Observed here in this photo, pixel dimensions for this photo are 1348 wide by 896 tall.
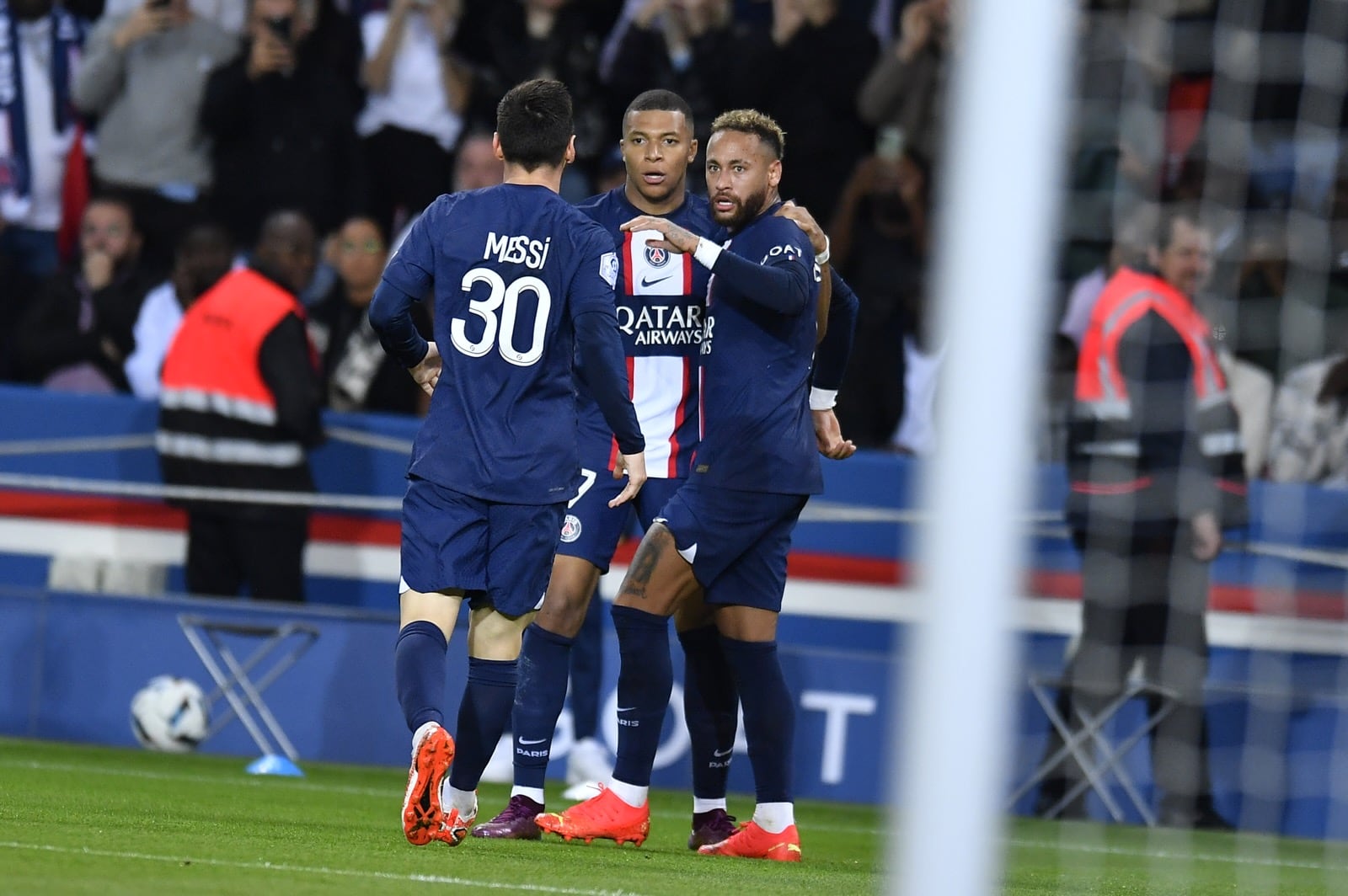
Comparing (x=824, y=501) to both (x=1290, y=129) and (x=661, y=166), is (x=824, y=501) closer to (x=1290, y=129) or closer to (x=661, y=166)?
(x=1290, y=129)

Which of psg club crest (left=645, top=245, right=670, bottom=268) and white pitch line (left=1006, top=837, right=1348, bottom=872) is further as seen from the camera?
white pitch line (left=1006, top=837, right=1348, bottom=872)

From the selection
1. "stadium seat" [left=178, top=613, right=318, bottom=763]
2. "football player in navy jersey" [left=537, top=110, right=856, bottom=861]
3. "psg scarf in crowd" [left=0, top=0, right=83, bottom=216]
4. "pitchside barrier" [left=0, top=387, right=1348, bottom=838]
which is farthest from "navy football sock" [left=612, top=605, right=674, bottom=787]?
"psg scarf in crowd" [left=0, top=0, right=83, bottom=216]

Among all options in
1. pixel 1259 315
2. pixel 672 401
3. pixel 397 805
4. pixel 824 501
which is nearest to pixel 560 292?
pixel 672 401

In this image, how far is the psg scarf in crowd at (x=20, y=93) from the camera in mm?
11406

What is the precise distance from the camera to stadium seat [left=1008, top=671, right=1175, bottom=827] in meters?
8.79

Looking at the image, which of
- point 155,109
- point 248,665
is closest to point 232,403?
point 248,665

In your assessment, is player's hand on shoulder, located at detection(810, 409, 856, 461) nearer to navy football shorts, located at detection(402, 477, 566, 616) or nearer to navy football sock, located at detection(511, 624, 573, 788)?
navy football sock, located at detection(511, 624, 573, 788)

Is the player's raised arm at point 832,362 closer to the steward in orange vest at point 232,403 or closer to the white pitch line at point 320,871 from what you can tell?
the white pitch line at point 320,871

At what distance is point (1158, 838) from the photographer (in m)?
8.21

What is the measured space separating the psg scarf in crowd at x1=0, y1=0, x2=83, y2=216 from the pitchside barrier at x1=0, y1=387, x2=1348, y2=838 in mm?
1807

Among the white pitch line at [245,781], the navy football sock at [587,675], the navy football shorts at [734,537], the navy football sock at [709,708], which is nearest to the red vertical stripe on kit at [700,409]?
the navy football shorts at [734,537]

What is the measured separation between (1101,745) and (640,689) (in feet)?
11.0

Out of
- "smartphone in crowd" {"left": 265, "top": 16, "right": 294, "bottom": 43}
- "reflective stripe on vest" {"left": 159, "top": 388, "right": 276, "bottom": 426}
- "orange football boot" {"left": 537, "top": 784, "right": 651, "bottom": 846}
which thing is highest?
"smartphone in crowd" {"left": 265, "top": 16, "right": 294, "bottom": 43}

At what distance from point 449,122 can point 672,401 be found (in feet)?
17.7
